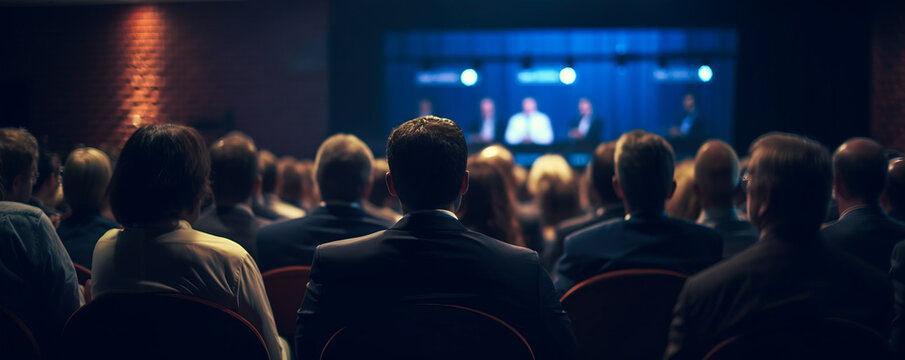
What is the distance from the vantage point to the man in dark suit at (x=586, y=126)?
9773 mm

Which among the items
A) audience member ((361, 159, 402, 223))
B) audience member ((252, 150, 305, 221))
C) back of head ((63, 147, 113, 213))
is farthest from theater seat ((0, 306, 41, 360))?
audience member ((252, 150, 305, 221))

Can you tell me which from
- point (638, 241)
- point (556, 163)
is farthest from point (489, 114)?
point (638, 241)

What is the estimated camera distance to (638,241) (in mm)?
2096

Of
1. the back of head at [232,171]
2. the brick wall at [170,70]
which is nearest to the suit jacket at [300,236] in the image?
the back of head at [232,171]

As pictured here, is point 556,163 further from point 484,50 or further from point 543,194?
point 484,50

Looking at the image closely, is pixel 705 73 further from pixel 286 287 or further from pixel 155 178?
pixel 155 178

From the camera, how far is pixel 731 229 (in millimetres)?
2631

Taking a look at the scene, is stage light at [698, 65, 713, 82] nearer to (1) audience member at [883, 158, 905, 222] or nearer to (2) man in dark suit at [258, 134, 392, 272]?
(1) audience member at [883, 158, 905, 222]

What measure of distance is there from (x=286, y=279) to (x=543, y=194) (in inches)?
85.5

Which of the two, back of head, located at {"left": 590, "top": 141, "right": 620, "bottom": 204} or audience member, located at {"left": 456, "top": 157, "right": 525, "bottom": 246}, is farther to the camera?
back of head, located at {"left": 590, "top": 141, "right": 620, "bottom": 204}

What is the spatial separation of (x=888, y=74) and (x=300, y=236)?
8871 mm

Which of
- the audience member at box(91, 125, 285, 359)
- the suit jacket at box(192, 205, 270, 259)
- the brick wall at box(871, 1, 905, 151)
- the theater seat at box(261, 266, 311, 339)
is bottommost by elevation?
the theater seat at box(261, 266, 311, 339)

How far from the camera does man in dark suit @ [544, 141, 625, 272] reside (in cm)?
288

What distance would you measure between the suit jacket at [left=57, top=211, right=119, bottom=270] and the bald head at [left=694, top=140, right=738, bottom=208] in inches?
94.3
